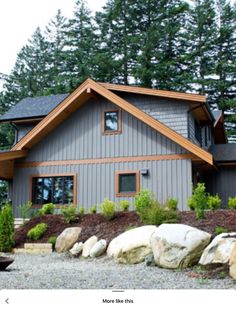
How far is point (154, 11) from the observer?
82.6 ft

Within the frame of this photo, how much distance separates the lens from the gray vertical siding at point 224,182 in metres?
14.6

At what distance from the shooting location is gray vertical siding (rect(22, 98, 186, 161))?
12984mm

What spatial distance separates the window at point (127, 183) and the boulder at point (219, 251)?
→ 6477 millimetres

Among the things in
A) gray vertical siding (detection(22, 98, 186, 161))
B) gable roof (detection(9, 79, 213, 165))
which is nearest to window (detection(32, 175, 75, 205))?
gray vertical siding (detection(22, 98, 186, 161))

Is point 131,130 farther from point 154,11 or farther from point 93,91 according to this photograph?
point 154,11

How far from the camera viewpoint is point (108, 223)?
34.3 feet

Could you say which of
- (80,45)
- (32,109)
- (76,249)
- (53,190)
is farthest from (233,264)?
(80,45)

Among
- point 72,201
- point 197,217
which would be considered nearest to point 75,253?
point 197,217

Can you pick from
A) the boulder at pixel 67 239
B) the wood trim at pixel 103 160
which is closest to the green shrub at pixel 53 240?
the boulder at pixel 67 239

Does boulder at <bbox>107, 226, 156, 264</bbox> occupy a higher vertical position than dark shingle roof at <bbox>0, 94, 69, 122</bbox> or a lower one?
lower

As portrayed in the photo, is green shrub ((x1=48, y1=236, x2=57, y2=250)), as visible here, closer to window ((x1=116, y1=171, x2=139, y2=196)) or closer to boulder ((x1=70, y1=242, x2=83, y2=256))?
boulder ((x1=70, y1=242, x2=83, y2=256))

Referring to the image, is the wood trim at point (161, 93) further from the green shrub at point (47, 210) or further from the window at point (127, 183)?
the green shrub at point (47, 210)

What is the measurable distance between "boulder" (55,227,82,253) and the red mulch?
17cm
